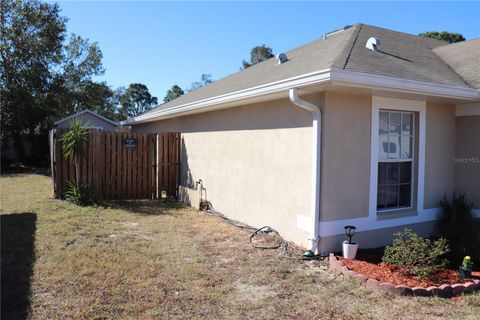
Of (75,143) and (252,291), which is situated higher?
(75,143)

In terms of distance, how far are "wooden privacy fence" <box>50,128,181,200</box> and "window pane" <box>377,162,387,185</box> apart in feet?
21.7

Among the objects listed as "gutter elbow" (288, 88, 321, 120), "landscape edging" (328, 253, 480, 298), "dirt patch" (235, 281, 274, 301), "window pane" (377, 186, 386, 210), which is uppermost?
"gutter elbow" (288, 88, 321, 120)

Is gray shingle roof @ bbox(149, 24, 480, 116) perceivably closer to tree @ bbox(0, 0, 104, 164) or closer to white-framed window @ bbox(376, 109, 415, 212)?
white-framed window @ bbox(376, 109, 415, 212)

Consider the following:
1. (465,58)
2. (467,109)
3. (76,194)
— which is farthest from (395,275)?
(76,194)

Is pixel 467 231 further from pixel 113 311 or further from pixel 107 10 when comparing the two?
pixel 107 10

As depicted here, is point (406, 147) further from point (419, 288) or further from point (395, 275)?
point (419, 288)

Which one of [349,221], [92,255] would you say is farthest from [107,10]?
[349,221]

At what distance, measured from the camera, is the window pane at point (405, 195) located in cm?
675

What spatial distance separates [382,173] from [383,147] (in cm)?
47

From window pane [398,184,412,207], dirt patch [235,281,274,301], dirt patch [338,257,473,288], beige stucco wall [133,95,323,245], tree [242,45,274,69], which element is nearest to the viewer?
dirt patch [235,281,274,301]

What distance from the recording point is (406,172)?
6715 mm

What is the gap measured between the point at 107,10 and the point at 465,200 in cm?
932

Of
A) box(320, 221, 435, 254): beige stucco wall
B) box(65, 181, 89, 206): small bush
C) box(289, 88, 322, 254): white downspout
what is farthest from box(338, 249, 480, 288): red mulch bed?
box(65, 181, 89, 206): small bush

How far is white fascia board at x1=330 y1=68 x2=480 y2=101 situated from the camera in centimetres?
500
